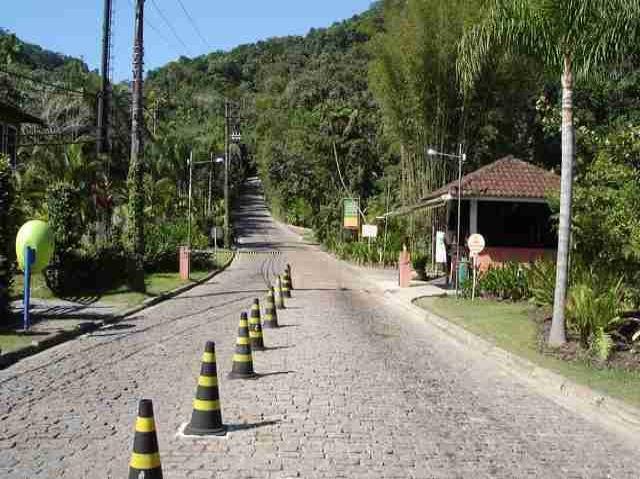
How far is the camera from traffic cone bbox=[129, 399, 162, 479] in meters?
4.70

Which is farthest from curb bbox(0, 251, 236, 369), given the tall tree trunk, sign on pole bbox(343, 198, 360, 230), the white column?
sign on pole bbox(343, 198, 360, 230)

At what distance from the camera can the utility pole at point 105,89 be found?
85.4 ft

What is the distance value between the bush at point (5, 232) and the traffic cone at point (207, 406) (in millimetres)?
8618

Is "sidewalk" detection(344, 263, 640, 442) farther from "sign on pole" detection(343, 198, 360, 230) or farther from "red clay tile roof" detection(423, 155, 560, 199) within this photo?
"sign on pole" detection(343, 198, 360, 230)

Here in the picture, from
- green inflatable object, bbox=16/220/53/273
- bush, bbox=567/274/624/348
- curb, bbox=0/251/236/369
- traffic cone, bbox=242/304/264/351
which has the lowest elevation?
curb, bbox=0/251/236/369

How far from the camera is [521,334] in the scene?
14391 millimetres

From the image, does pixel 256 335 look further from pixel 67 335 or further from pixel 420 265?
pixel 420 265

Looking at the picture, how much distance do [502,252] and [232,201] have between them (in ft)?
262

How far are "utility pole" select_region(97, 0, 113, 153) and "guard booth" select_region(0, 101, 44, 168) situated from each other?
6292 millimetres

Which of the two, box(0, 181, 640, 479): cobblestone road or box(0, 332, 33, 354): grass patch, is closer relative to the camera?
box(0, 181, 640, 479): cobblestone road

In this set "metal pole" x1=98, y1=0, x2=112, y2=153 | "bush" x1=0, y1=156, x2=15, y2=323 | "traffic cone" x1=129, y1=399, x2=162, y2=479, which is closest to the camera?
"traffic cone" x1=129, y1=399, x2=162, y2=479

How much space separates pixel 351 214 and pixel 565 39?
43438 mm

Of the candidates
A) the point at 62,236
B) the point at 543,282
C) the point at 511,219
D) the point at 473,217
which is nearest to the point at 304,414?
the point at 543,282

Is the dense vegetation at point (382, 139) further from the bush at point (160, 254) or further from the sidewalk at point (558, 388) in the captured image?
the sidewalk at point (558, 388)
